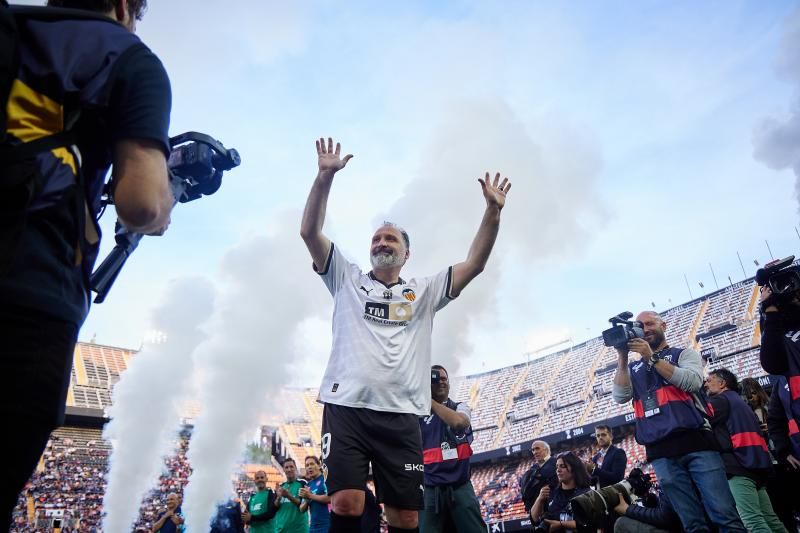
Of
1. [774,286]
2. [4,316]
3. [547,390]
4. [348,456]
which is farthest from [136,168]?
[547,390]

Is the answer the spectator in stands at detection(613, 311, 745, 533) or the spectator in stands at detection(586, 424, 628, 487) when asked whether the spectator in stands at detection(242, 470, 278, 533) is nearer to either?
the spectator in stands at detection(586, 424, 628, 487)

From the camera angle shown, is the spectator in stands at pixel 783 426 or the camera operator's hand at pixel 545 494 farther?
the camera operator's hand at pixel 545 494

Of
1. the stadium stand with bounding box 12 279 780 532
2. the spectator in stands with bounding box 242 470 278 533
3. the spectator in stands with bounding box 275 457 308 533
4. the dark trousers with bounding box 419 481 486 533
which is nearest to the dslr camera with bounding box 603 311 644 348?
the dark trousers with bounding box 419 481 486 533

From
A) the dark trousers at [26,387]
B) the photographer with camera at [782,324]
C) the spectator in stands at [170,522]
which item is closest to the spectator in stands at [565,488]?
the photographer with camera at [782,324]

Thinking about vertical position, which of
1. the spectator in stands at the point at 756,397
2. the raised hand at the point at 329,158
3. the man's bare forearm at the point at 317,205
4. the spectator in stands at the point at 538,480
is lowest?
the spectator in stands at the point at 538,480

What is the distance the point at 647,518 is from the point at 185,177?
4823 mm

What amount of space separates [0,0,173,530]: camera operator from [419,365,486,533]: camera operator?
4.28 metres

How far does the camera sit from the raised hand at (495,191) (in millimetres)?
3842

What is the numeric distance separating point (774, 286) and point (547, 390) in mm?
33769

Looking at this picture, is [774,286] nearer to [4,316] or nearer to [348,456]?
[348,456]

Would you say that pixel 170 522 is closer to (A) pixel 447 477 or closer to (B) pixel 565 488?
(A) pixel 447 477

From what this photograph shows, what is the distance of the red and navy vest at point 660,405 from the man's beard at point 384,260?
2740 mm

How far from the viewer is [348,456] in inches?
120

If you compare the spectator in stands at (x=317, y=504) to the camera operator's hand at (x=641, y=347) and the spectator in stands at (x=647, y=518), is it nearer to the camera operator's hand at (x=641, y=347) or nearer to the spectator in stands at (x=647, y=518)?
the spectator in stands at (x=647, y=518)
